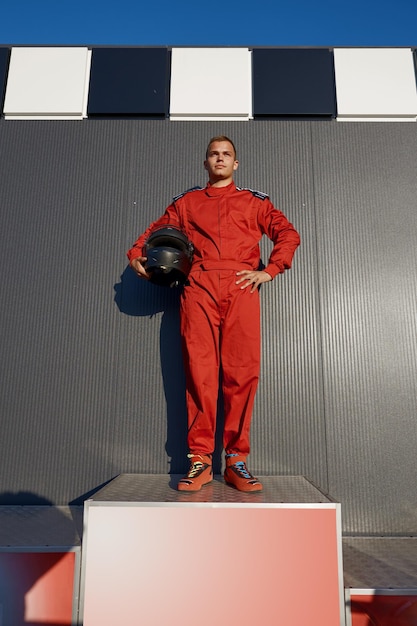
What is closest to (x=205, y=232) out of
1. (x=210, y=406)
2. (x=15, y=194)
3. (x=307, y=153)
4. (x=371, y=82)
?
(x=210, y=406)

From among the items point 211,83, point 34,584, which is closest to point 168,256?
→ point 34,584

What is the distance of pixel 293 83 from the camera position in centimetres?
261

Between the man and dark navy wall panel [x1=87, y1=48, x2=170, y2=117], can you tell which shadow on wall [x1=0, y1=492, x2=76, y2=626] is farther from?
dark navy wall panel [x1=87, y1=48, x2=170, y2=117]

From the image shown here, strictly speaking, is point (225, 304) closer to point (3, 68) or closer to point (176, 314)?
point (176, 314)

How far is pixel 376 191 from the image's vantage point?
2.45 metres

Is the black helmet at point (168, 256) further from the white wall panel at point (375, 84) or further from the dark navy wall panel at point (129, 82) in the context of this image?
the white wall panel at point (375, 84)

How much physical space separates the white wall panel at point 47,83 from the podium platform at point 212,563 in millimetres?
2398

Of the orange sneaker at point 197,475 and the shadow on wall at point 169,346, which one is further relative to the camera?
the shadow on wall at point 169,346

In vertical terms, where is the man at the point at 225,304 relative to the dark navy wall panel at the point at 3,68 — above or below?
below

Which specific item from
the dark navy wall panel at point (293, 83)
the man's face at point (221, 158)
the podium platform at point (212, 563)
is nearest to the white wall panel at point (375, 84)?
the dark navy wall panel at point (293, 83)

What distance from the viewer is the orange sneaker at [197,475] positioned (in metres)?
1.51

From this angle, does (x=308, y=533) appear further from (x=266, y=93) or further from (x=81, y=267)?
(x=266, y=93)

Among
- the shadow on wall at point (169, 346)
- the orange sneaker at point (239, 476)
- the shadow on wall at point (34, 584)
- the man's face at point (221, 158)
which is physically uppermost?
the man's face at point (221, 158)

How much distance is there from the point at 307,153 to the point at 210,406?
5.61 ft
